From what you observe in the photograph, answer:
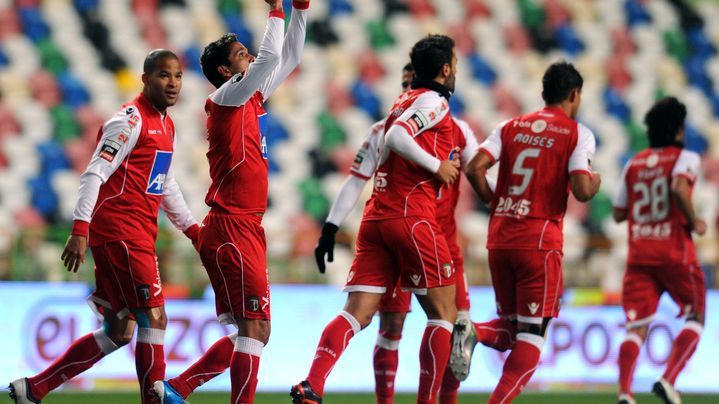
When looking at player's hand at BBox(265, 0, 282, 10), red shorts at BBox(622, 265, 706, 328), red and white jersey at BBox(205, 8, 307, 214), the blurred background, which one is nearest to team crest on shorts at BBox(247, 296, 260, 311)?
red and white jersey at BBox(205, 8, 307, 214)

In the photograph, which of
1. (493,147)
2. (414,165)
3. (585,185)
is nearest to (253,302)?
(414,165)

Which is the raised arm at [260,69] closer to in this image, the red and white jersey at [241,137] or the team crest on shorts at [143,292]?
the red and white jersey at [241,137]

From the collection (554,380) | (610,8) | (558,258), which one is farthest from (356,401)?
(610,8)

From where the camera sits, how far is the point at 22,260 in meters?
9.56

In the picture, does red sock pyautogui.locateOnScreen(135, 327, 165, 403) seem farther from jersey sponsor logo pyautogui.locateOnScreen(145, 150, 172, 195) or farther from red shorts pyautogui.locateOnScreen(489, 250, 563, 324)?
red shorts pyautogui.locateOnScreen(489, 250, 563, 324)

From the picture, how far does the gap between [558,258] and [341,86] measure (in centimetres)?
982

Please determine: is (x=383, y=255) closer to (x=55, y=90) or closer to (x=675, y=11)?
(x=55, y=90)

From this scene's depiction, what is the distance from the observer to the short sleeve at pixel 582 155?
5930 millimetres

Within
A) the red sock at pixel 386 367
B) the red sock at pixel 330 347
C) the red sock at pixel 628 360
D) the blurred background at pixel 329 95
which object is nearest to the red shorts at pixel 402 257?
the red sock at pixel 330 347

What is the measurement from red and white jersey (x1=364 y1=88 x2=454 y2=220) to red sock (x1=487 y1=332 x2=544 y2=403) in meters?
0.88

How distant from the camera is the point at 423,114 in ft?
19.0

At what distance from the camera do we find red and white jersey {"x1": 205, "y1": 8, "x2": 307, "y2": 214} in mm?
5395

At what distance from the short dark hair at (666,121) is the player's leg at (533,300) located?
2003mm

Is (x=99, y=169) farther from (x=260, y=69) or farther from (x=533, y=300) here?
(x=533, y=300)
